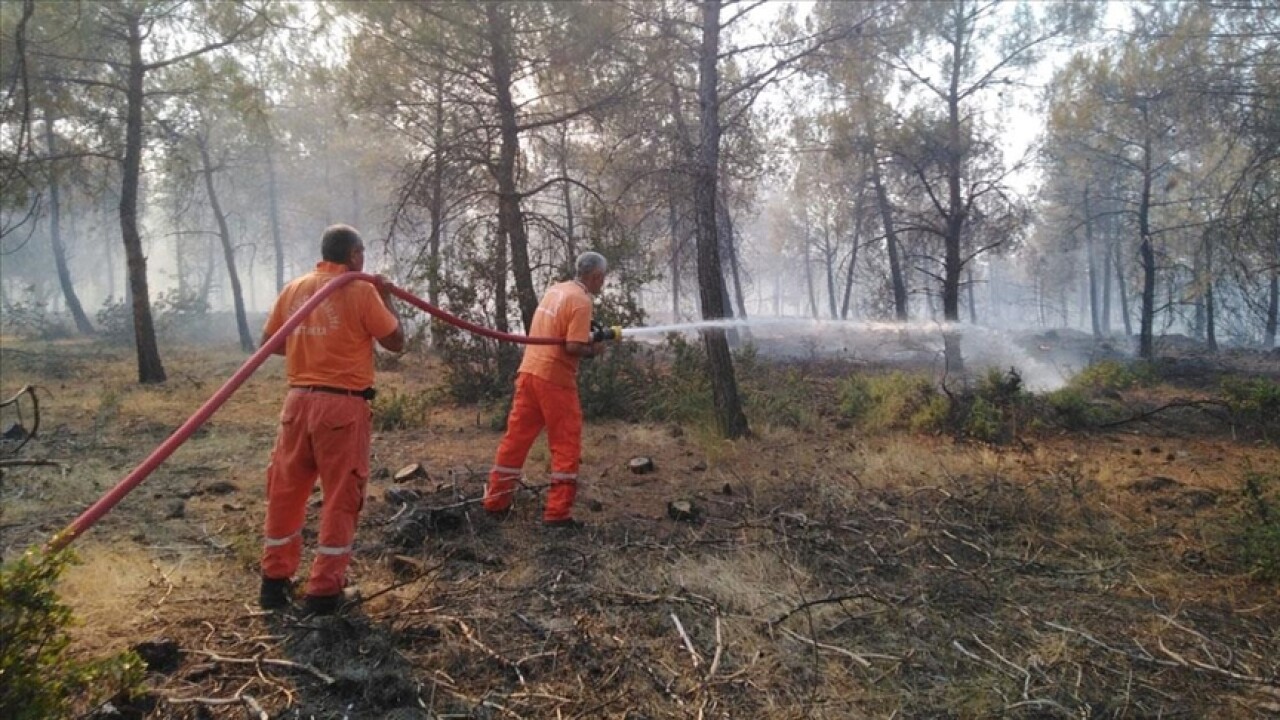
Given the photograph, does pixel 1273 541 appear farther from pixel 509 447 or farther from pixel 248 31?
pixel 248 31

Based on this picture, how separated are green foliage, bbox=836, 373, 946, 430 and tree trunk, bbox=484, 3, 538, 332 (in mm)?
4505

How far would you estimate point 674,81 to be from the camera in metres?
9.16

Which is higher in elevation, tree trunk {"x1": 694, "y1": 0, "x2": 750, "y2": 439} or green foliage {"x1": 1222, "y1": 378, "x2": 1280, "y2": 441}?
tree trunk {"x1": 694, "y1": 0, "x2": 750, "y2": 439}

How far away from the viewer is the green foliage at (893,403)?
8555mm

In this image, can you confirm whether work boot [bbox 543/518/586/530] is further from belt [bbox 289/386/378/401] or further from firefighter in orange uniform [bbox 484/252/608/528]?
belt [bbox 289/386/378/401]

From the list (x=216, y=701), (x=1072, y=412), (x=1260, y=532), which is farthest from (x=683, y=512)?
(x=1072, y=412)

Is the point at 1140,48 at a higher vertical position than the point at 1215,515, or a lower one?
higher

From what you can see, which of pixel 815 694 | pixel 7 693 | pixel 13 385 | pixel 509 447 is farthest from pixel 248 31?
pixel 815 694

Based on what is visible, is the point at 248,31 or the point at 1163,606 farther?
the point at 248,31

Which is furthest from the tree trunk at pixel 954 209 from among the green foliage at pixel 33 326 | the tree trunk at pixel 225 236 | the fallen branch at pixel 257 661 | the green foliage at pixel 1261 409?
the green foliage at pixel 33 326

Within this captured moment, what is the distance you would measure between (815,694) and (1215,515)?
423 cm

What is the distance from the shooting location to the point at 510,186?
920 cm

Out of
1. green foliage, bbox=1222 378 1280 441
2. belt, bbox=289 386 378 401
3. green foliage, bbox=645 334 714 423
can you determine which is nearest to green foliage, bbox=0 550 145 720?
belt, bbox=289 386 378 401

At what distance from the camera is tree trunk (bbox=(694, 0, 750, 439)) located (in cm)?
768
